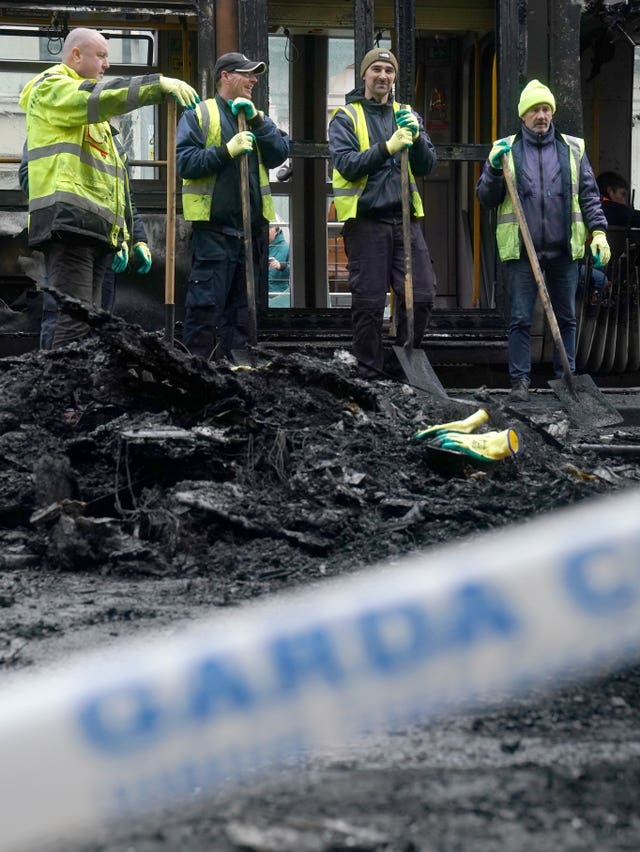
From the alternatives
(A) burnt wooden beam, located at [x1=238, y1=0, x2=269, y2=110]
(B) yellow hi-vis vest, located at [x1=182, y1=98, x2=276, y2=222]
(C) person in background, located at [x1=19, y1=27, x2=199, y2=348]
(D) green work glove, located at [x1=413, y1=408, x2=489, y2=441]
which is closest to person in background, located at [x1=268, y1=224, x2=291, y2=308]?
(A) burnt wooden beam, located at [x1=238, y1=0, x2=269, y2=110]

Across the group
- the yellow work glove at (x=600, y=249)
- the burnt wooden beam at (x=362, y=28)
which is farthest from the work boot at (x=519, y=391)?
the burnt wooden beam at (x=362, y=28)

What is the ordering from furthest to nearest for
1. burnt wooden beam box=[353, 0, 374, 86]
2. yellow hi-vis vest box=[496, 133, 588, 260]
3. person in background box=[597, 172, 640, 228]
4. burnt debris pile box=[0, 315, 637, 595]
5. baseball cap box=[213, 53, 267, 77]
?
person in background box=[597, 172, 640, 228] < burnt wooden beam box=[353, 0, 374, 86] < yellow hi-vis vest box=[496, 133, 588, 260] < baseball cap box=[213, 53, 267, 77] < burnt debris pile box=[0, 315, 637, 595]

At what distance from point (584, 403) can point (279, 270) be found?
4.78 metres

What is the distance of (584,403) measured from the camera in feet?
26.3

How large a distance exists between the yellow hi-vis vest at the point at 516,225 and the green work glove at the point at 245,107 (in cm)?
170

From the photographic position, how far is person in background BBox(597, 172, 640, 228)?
9.98 m

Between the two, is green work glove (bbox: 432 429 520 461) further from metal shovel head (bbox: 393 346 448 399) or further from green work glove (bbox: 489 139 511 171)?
green work glove (bbox: 489 139 511 171)

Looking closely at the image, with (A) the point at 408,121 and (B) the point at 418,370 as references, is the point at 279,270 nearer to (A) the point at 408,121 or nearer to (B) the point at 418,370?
(A) the point at 408,121

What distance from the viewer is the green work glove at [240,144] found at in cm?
781

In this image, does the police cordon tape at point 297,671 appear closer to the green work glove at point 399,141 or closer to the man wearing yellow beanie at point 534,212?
the green work glove at point 399,141

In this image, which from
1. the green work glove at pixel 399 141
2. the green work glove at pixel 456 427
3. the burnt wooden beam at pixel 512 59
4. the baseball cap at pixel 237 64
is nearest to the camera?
the green work glove at pixel 456 427

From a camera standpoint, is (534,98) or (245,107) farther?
(534,98)

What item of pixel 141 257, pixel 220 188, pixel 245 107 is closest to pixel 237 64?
pixel 245 107

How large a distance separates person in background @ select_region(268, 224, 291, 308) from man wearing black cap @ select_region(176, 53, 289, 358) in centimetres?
376
